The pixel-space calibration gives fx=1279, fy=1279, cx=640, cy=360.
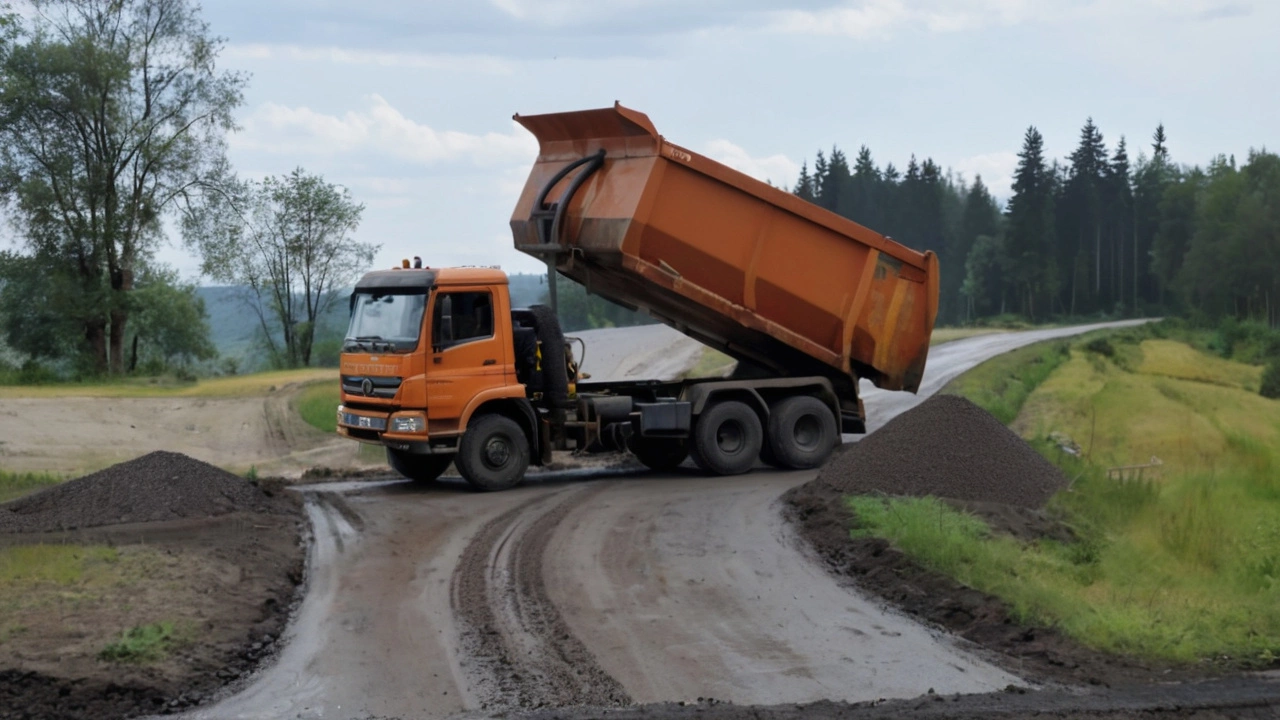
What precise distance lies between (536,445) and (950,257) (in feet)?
311

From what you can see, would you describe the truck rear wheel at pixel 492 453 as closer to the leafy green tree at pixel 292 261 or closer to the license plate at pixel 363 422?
the license plate at pixel 363 422

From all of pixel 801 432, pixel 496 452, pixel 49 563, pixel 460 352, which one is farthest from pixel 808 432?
pixel 49 563

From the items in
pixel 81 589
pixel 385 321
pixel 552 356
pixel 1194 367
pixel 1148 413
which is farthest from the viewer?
pixel 1194 367

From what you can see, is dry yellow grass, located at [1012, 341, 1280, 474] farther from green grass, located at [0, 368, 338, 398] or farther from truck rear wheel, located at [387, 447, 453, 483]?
green grass, located at [0, 368, 338, 398]

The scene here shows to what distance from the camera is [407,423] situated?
14102 mm

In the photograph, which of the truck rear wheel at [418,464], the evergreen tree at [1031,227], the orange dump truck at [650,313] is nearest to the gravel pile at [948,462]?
the orange dump truck at [650,313]

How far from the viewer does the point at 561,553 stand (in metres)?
11.0

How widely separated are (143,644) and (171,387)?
82.8 feet

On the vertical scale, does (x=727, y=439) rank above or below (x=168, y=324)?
below

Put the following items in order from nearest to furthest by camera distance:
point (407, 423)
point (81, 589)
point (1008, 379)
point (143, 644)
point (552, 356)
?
point (143, 644), point (81, 589), point (407, 423), point (552, 356), point (1008, 379)

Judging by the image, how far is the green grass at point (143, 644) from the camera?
7.59 meters

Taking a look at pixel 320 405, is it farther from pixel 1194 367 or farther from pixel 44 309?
pixel 1194 367

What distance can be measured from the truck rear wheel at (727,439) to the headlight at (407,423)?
3.73 m

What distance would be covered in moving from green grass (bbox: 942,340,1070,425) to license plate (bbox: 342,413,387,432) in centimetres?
921
